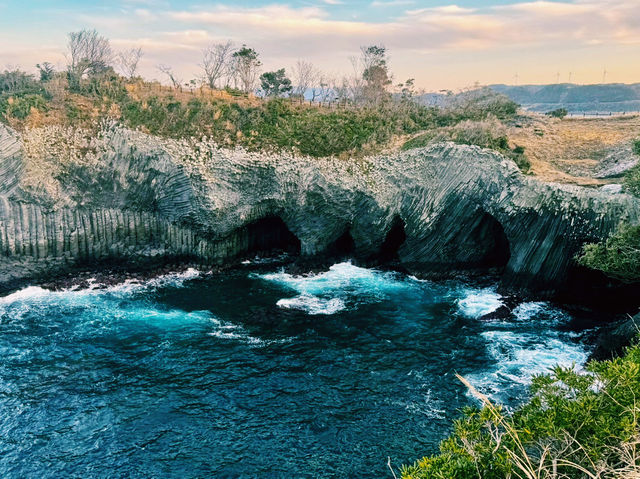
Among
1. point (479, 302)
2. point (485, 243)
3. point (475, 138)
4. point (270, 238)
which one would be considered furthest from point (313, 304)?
point (475, 138)

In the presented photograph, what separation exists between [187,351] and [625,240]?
22.6 m

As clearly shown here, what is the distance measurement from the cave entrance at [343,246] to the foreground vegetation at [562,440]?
27.6 m

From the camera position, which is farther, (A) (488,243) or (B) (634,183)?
(A) (488,243)

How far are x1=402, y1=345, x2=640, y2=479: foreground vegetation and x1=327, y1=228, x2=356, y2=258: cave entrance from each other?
27593 millimetres

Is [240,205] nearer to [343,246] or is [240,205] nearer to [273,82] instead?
[343,246]

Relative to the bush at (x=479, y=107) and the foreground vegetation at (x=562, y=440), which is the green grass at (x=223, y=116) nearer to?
the bush at (x=479, y=107)

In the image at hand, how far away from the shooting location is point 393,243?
3994 centimetres

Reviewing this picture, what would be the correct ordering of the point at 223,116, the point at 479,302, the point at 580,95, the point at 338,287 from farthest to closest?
the point at 580,95 → the point at 223,116 → the point at 338,287 → the point at 479,302

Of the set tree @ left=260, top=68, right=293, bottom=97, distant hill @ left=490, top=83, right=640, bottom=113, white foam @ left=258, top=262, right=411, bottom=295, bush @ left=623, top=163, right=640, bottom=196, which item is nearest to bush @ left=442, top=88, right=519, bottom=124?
tree @ left=260, top=68, right=293, bottom=97

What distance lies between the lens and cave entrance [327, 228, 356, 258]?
39.6 meters

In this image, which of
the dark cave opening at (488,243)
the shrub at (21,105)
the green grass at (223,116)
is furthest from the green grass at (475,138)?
the shrub at (21,105)

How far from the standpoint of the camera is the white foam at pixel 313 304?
31047mm

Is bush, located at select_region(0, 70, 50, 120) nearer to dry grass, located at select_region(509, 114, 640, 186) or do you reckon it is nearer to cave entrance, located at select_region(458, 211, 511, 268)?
cave entrance, located at select_region(458, 211, 511, 268)

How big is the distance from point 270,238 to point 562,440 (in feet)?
106
